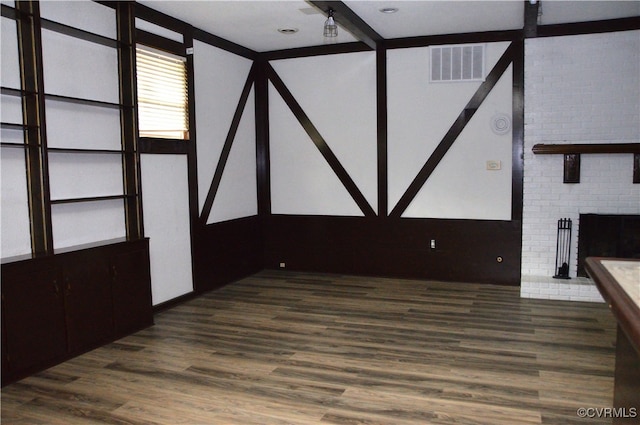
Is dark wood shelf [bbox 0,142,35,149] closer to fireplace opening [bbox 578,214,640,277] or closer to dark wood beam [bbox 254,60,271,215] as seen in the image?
dark wood beam [bbox 254,60,271,215]

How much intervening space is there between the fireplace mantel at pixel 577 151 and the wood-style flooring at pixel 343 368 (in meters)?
1.37

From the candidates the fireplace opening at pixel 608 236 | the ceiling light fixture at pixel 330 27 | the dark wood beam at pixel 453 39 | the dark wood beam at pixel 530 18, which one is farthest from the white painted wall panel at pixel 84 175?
the fireplace opening at pixel 608 236

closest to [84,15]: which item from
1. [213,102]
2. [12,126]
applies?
[12,126]

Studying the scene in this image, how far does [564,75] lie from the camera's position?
5.60 meters

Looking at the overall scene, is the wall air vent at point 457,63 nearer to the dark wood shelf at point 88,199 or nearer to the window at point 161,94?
the window at point 161,94

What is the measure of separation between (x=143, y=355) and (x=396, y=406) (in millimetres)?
1987

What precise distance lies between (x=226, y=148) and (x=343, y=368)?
3.41m

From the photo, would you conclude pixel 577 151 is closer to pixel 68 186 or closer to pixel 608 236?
pixel 608 236

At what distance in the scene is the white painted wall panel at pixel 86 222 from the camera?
4.11 metres

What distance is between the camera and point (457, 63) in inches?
Result: 237

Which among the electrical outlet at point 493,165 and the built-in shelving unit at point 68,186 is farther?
the electrical outlet at point 493,165

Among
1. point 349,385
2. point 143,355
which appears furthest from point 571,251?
point 143,355

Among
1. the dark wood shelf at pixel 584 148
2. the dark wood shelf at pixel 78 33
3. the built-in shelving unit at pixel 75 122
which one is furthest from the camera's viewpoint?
the dark wood shelf at pixel 584 148

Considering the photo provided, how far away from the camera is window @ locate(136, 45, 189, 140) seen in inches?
194
